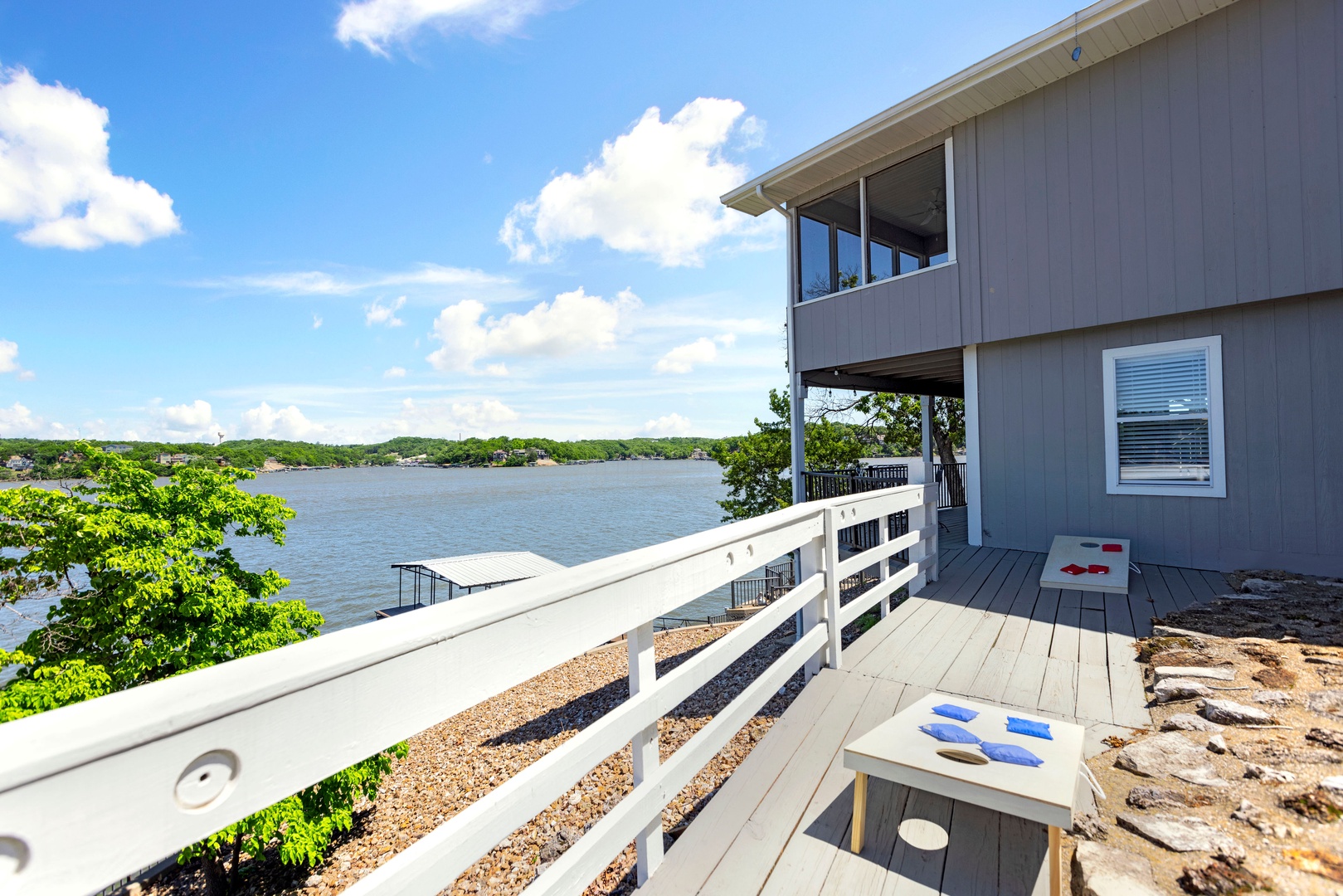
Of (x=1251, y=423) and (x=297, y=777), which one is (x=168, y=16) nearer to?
(x=297, y=777)

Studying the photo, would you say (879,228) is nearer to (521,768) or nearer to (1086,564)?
(1086,564)

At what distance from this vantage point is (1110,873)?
174 centimetres

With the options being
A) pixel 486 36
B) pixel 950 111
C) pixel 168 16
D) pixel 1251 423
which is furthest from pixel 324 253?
pixel 1251 423

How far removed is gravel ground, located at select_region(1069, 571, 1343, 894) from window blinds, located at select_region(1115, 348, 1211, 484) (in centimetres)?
221

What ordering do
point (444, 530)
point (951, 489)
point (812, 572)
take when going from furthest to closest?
1. point (444, 530)
2. point (951, 489)
3. point (812, 572)

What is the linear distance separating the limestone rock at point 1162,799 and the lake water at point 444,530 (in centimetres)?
1430

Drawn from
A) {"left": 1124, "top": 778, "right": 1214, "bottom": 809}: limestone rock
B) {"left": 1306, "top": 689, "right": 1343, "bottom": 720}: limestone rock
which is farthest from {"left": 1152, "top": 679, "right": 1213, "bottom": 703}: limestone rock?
{"left": 1124, "top": 778, "right": 1214, "bottom": 809}: limestone rock

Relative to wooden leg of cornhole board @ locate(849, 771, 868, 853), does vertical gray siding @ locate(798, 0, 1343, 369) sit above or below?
above

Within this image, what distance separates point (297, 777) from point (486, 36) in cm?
1217

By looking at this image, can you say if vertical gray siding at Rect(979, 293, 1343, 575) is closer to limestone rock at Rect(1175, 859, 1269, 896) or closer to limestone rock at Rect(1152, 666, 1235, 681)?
limestone rock at Rect(1152, 666, 1235, 681)

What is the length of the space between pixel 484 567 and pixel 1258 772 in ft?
47.3

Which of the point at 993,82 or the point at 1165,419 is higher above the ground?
the point at 993,82

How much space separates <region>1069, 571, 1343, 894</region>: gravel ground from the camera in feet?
5.56

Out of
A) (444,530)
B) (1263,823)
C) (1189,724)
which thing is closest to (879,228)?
(1189,724)
